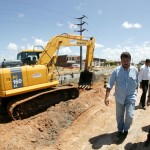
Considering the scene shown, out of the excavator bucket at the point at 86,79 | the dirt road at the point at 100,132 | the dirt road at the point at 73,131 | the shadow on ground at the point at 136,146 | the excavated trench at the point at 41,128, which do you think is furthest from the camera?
the excavator bucket at the point at 86,79

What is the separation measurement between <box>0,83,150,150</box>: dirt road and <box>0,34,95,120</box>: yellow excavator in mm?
858

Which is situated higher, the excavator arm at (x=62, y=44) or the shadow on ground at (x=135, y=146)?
the excavator arm at (x=62, y=44)

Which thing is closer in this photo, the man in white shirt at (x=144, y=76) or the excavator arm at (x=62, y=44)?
the man in white shirt at (x=144, y=76)

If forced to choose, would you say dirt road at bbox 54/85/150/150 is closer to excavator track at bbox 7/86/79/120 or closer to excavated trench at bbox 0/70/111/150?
excavated trench at bbox 0/70/111/150

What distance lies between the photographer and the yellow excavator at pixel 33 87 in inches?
372

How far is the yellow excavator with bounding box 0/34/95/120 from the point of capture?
31.0 feet

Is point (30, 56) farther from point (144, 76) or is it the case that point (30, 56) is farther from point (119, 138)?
point (119, 138)

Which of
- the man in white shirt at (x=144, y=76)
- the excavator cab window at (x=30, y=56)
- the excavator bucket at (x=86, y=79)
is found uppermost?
the excavator cab window at (x=30, y=56)

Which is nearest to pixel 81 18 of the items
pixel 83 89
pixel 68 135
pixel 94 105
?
pixel 83 89

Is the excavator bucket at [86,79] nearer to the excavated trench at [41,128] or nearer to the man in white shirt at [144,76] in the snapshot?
the excavated trench at [41,128]

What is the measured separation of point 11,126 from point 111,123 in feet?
10.7

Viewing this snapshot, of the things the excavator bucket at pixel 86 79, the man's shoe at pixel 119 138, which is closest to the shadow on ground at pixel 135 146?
the man's shoe at pixel 119 138

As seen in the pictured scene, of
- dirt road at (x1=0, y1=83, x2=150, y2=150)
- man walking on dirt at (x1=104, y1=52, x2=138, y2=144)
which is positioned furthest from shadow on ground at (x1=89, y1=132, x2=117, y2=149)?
man walking on dirt at (x1=104, y1=52, x2=138, y2=144)

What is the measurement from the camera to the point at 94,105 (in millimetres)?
10445
